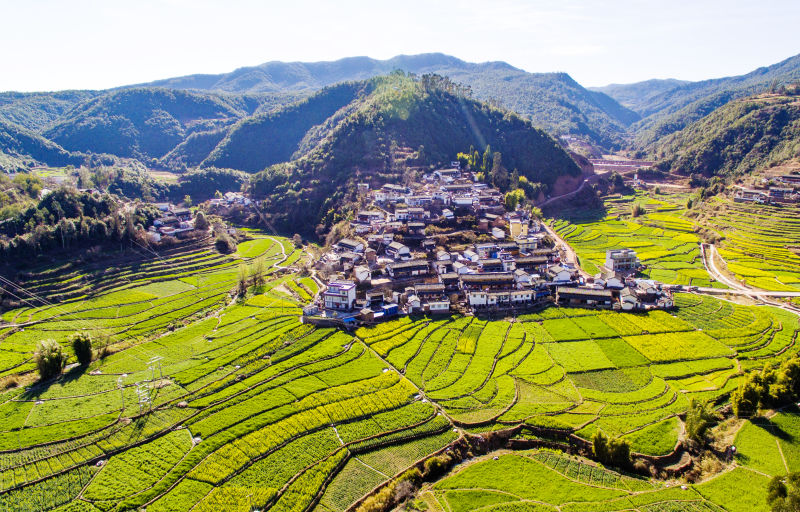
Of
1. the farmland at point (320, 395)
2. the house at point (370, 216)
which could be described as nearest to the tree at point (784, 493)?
the farmland at point (320, 395)

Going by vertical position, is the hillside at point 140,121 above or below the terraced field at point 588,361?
above

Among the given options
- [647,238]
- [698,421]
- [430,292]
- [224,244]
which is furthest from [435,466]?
[647,238]

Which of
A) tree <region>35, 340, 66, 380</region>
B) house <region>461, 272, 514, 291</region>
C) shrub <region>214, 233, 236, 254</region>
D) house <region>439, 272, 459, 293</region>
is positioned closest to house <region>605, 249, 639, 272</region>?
house <region>461, 272, 514, 291</region>

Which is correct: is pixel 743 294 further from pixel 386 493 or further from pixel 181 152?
pixel 181 152

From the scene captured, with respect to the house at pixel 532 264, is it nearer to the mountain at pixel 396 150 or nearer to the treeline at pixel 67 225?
the mountain at pixel 396 150

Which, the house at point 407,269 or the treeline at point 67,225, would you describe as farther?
the treeline at point 67,225

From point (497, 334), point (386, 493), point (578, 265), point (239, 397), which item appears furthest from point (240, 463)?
point (578, 265)
